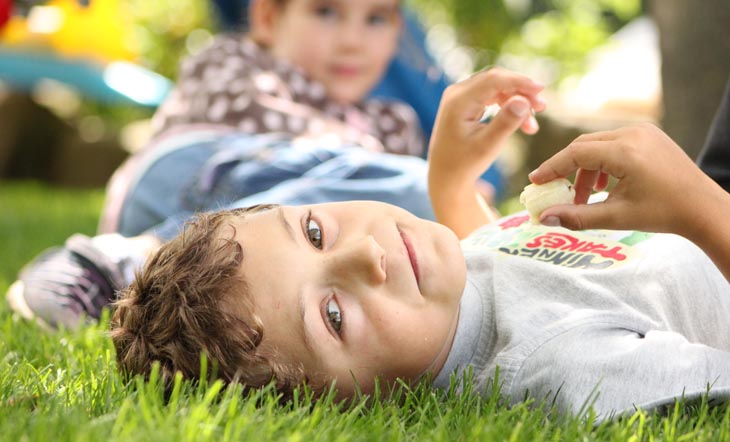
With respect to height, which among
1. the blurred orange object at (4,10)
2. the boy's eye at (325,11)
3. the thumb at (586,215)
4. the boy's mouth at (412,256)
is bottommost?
the boy's mouth at (412,256)

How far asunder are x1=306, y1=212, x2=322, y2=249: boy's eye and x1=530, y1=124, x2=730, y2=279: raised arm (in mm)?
392

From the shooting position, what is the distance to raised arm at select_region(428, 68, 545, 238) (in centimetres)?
187

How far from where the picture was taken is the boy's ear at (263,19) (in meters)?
3.71

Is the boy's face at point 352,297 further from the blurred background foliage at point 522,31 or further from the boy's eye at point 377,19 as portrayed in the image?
the blurred background foliage at point 522,31

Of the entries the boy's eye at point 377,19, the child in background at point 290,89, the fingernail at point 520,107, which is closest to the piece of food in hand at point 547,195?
the fingernail at point 520,107

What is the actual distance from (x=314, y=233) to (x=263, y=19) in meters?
2.34

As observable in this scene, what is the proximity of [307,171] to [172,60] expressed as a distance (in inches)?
282

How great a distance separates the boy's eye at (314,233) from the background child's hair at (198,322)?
0.38 feet

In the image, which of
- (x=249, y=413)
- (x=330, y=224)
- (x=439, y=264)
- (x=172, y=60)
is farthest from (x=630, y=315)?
(x=172, y=60)

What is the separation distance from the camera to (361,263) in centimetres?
146

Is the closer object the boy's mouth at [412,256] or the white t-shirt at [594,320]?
the white t-shirt at [594,320]

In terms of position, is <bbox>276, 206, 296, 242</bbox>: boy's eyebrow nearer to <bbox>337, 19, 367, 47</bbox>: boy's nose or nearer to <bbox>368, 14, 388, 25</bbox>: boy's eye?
<bbox>337, 19, 367, 47</bbox>: boy's nose

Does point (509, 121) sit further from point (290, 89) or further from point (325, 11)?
point (325, 11)

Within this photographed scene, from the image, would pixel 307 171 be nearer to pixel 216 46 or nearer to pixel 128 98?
pixel 216 46
